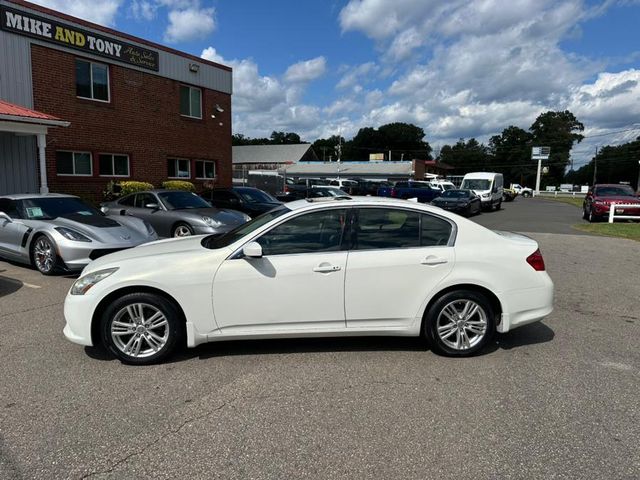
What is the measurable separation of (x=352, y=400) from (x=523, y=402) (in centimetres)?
131

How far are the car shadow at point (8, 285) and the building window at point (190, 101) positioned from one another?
49.1 ft

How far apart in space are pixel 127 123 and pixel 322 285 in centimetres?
1717

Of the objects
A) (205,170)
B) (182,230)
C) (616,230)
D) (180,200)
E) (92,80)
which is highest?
(92,80)

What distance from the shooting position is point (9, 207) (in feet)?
29.6

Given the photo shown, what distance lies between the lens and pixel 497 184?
1198 inches

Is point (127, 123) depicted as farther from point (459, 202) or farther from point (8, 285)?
point (459, 202)

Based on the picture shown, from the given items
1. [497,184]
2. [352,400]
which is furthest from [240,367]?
[497,184]

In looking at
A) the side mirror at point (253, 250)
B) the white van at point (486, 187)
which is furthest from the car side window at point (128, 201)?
the white van at point (486, 187)

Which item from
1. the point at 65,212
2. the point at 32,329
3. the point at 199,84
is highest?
the point at 199,84

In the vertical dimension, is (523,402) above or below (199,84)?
below

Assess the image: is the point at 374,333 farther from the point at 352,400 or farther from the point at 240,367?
the point at 240,367

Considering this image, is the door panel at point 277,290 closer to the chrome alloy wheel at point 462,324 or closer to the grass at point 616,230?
the chrome alloy wheel at point 462,324

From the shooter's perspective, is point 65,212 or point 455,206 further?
point 455,206

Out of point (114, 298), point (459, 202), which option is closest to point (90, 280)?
point (114, 298)
